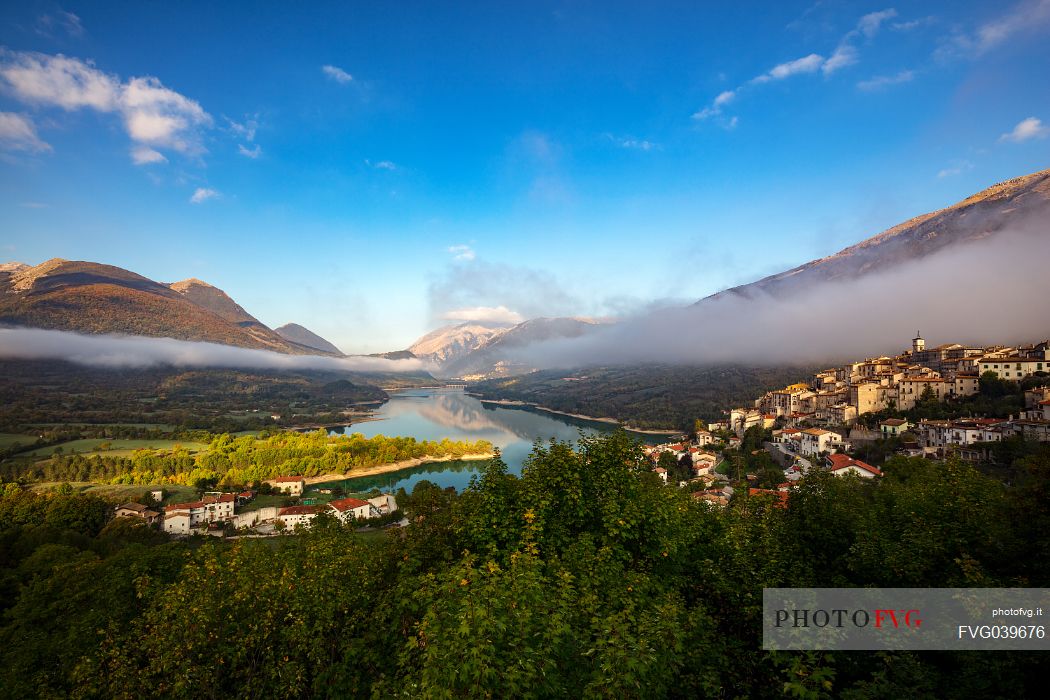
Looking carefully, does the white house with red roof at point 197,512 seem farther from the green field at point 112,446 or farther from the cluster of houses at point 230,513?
the green field at point 112,446

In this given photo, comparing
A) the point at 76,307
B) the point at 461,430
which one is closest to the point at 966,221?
the point at 461,430

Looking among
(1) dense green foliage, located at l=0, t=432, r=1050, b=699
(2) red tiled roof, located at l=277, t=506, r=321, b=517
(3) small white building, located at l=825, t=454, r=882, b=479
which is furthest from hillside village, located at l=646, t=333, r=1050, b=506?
(2) red tiled roof, located at l=277, t=506, r=321, b=517

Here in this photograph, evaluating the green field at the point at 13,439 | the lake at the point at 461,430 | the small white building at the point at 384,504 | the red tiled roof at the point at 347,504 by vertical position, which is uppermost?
the red tiled roof at the point at 347,504

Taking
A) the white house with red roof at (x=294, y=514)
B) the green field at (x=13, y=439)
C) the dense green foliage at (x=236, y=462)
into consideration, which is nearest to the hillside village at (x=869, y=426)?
the white house with red roof at (x=294, y=514)

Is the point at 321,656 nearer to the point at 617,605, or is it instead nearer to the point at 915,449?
the point at 617,605

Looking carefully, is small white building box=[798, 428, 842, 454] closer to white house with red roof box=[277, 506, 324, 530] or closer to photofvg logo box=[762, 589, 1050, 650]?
photofvg logo box=[762, 589, 1050, 650]

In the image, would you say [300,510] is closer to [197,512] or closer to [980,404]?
[197,512]
